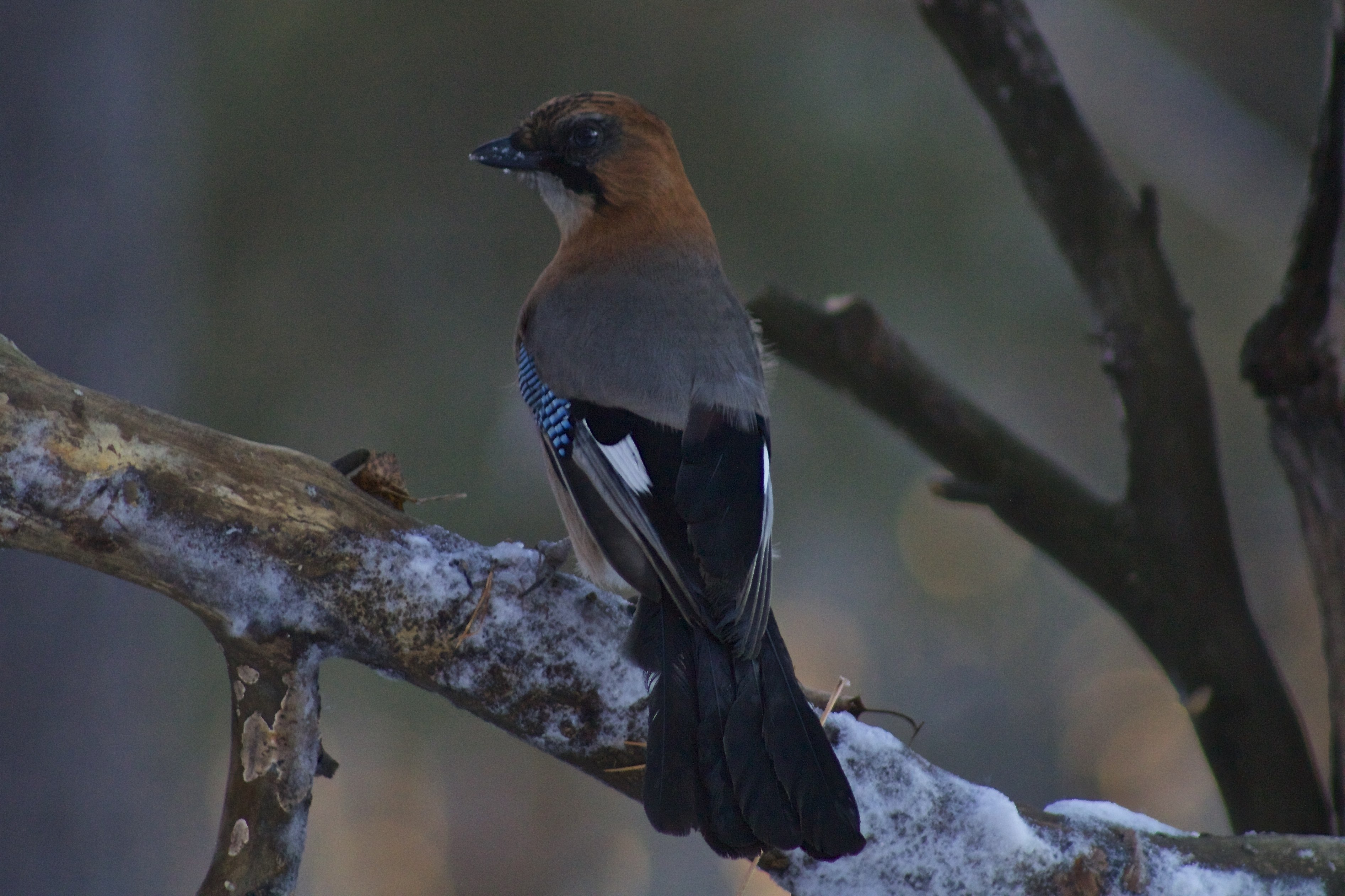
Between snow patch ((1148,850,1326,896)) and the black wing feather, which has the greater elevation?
the black wing feather

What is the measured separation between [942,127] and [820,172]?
100 centimetres

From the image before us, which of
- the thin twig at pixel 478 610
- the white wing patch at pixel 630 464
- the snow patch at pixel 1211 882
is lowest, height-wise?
the snow patch at pixel 1211 882

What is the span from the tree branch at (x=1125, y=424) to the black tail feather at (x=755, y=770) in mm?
1317

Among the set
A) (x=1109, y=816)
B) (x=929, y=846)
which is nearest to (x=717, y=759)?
(x=929, y=846)

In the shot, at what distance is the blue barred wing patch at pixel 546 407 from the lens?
2.16m

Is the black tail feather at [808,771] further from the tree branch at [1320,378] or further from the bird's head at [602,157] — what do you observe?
the tree branch at [1320,378]

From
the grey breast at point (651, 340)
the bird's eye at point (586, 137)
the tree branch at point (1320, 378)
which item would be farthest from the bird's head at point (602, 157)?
the tree branch at point (1320, 378)

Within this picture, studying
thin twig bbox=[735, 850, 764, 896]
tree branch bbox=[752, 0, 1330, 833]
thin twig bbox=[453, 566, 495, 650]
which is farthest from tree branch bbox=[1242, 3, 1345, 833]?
thin twig bbox=[453, 566, 495, 650]

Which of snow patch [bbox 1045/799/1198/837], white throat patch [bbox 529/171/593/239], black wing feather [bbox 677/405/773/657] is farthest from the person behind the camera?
white throat patch [bbox 529/171/593/239]

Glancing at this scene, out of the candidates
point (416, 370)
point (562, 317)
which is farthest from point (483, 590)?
point (416, 370)

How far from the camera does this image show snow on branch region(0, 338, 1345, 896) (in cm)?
165

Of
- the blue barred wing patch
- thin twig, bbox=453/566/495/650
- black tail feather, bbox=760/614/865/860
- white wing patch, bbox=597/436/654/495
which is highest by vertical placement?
the blue barred wing patch

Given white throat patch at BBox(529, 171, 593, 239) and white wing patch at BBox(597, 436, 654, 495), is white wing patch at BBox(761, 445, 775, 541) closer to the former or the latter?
white wing patch at BBox(597, 436, 654, 495)

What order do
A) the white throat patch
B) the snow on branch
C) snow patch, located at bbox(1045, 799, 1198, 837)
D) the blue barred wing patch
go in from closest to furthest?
the snow on branch < snow patch, located at bbox(1045, 799, 1198, 837) < the blue barred wing patch < the white throat patch
